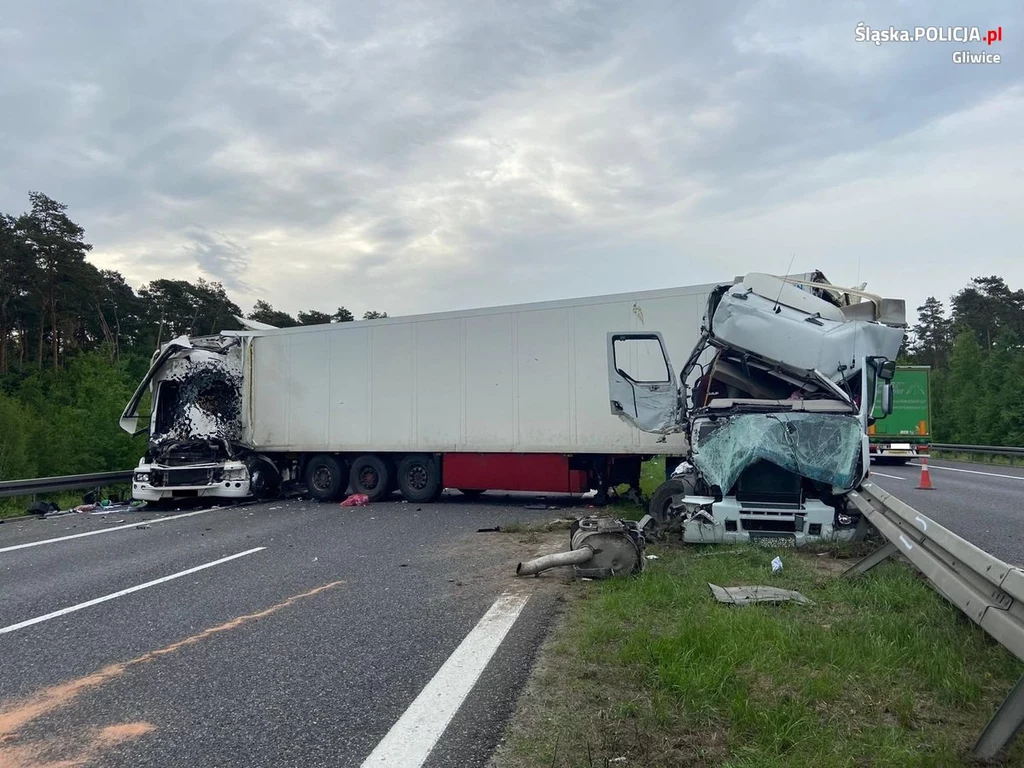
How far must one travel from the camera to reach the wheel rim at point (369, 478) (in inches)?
565

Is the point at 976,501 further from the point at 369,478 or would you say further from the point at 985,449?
the point at 985,449

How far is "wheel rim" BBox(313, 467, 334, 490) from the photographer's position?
582 inches

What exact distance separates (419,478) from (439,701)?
1047 cm

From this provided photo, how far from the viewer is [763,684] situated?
142 inches

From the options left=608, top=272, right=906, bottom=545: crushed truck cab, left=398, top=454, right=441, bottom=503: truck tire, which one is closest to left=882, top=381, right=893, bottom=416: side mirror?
left=608, top=272, right=906, bottom=545: crushed truck cab

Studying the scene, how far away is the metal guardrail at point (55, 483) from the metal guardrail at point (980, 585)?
14.1 m

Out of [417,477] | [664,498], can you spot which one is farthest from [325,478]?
[664,498]

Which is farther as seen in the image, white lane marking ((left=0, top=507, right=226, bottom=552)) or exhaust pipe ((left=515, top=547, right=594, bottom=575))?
white lane marking ((left=0, top=507, right=226, bottom=552))

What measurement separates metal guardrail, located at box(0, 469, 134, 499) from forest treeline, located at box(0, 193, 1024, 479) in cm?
886

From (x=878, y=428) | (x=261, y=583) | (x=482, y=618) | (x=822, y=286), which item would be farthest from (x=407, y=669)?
(x=878, y=428)

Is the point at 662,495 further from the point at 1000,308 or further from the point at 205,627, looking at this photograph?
the point at 1000,308

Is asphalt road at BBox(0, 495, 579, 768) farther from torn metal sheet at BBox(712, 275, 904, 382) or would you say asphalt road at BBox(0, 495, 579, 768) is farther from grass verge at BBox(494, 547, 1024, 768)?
torn metal sheet at BBox(712, 275, 904, 382)

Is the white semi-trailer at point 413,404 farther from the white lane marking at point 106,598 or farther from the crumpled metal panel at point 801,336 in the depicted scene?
the white lane marking at point 106,598

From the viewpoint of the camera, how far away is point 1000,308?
2138 inches
